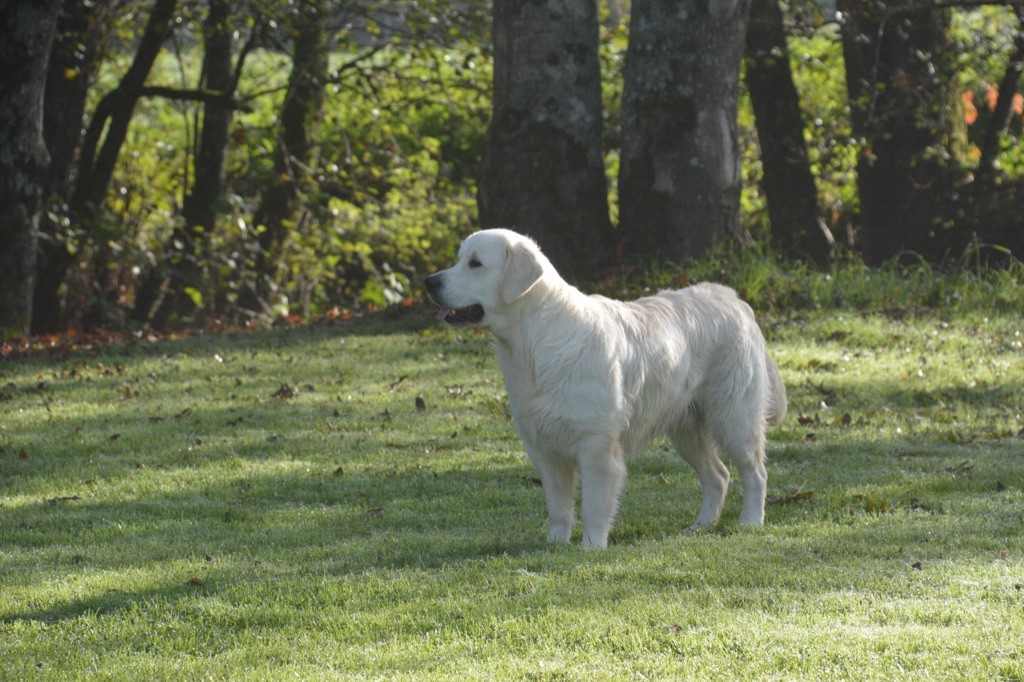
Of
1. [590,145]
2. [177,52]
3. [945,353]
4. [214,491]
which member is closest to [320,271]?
[177,52]

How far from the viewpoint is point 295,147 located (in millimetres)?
18375

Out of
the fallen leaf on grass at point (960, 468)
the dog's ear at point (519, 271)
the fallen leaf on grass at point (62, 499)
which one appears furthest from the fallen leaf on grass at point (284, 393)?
the fallen leaf on grass at point (960, 468)

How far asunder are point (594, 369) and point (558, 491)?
692mm

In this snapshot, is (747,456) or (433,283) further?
(747,456)

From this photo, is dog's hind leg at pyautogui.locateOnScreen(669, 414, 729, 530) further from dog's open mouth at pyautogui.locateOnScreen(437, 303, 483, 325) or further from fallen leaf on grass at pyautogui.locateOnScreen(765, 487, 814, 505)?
dog's open mouth at pyautogui.locateOnScreen(437, 303, 483, 325)

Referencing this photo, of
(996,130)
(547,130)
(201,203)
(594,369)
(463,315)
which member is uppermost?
(996,130)

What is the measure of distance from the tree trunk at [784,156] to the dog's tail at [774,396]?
34.2ft

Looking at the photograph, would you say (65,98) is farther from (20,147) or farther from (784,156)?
(784,156)

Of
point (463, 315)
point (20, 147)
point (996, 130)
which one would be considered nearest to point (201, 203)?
point (20, 147)

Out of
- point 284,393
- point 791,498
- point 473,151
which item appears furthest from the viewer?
point 473,151

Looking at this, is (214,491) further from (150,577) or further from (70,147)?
(70,147)

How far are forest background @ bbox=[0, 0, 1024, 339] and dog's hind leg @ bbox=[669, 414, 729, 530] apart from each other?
22.8 ft

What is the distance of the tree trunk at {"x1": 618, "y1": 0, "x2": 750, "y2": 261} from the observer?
46.8 feet

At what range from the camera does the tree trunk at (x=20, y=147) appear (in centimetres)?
1366
